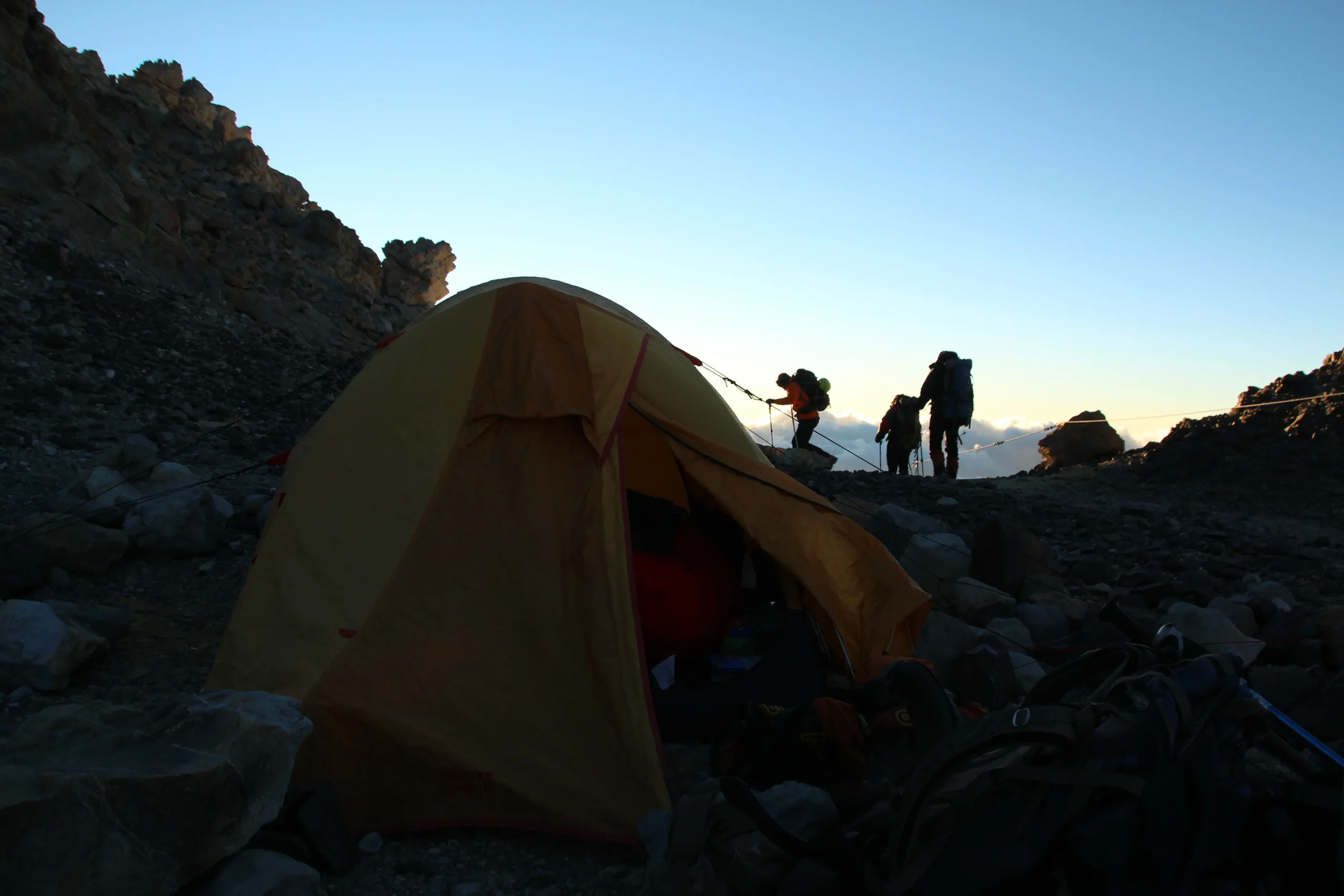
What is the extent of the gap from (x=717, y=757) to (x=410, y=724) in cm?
123

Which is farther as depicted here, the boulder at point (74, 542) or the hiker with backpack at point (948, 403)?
the hiker with backpack at point (948, 403)

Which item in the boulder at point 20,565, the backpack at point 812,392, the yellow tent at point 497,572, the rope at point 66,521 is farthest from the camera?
the backpack at point 812,392

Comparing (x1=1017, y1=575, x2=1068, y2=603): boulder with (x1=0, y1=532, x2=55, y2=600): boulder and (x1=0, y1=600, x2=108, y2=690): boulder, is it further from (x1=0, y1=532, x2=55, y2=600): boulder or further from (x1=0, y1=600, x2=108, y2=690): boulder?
(x1=0, y1=532, x2=55, y2=600): boulder

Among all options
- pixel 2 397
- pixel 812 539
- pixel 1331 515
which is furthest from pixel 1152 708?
pixel 1331 515

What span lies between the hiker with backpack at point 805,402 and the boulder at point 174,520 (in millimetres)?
8926

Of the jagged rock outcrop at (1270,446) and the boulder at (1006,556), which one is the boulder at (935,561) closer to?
the boulder at (1006,556)

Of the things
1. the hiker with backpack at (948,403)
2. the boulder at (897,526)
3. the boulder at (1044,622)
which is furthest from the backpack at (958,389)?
the boulder at (1044,622)

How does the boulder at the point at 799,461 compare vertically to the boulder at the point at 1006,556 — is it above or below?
above

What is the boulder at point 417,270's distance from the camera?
92.5 ft

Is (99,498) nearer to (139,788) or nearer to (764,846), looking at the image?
(139,788)

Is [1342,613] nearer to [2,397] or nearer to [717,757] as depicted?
[717,757]

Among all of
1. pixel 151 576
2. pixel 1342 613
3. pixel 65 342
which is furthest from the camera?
pixel 65 342

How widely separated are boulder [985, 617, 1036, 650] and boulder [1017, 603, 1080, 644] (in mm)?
89

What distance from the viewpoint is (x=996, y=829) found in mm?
2459
